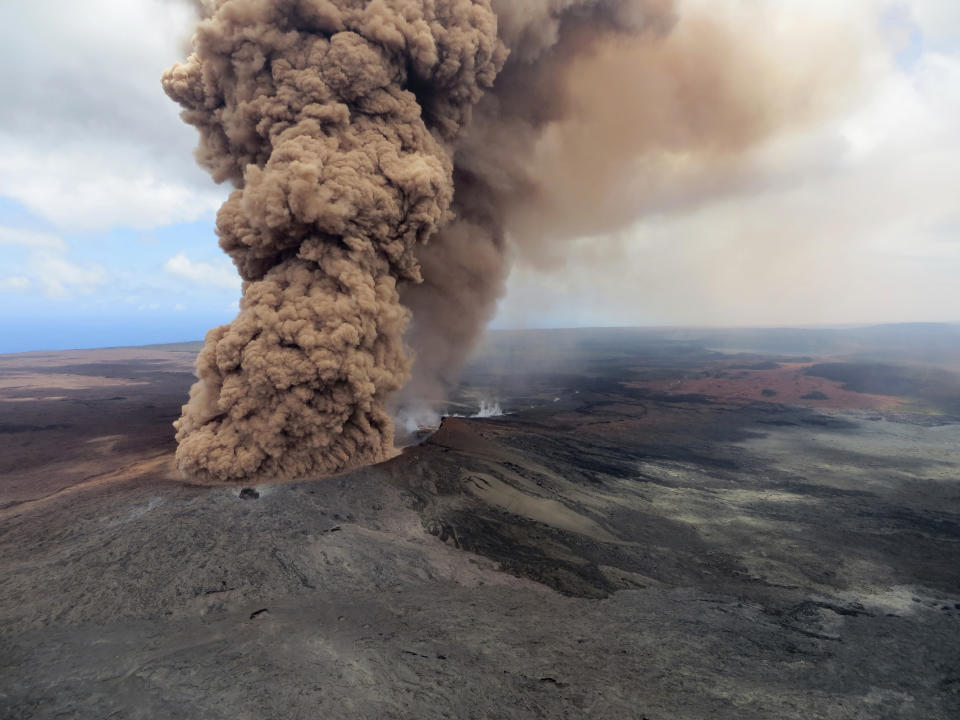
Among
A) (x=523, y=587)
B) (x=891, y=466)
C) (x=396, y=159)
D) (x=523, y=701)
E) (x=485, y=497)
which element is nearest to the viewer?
(x=523, y=701)

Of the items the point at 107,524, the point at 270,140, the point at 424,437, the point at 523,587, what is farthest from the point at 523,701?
the point at 270,140

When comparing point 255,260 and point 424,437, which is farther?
point 424,437

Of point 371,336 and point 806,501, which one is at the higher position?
point 371,336

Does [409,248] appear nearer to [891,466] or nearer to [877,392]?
[891,466]

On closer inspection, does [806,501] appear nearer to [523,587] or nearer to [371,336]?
[523,587]

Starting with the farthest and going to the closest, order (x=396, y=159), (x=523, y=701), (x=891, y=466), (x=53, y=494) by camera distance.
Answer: (x=891, y=466), (x=396, y=159), (x=53, y=494), (x=523, y=701)

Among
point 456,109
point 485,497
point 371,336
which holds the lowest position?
point 485,497

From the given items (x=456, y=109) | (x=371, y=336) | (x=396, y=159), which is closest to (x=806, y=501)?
(x=371, y=336)
